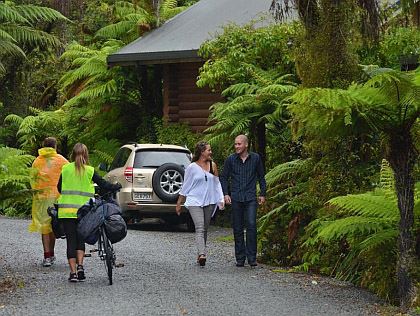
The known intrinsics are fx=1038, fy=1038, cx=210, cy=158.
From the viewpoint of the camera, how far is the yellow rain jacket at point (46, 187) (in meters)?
13.7

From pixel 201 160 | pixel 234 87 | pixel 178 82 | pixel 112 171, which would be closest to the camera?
pixel 201 160

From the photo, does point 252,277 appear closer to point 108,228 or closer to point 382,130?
point 108,228

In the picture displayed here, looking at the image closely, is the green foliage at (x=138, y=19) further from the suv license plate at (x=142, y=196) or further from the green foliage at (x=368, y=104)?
the green foliage at (x=368, y=104)

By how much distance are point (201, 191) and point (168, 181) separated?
17.0 feet

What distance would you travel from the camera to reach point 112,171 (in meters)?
20.2

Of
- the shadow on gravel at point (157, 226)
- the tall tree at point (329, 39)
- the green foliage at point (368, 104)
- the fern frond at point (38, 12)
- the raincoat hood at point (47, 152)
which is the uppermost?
the fern frond at point (38, 12)

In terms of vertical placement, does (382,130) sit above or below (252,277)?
above

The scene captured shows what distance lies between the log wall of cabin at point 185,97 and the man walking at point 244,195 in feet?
38.8

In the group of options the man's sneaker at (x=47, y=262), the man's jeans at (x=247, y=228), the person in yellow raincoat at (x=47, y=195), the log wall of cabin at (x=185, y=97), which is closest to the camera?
the man's jeans at (x=247, y=228)

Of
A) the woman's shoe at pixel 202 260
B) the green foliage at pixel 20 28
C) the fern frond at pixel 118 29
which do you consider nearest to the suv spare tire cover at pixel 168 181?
the woman's shoe at pixel 202 260

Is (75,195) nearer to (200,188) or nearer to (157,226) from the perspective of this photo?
(200,188)

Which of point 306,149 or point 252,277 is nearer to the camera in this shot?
point 252,277

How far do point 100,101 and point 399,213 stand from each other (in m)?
17.4

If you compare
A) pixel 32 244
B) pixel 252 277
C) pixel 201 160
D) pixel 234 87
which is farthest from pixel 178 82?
pixel 252 277
